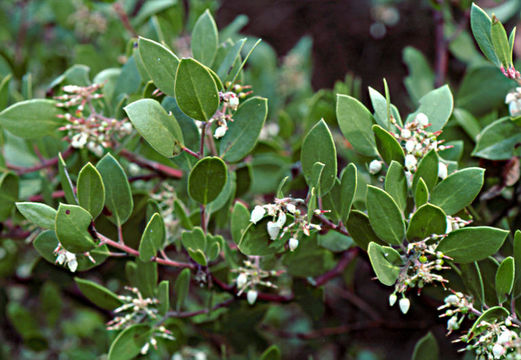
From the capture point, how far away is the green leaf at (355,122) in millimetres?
1020

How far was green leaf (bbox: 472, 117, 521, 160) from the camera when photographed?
3.79 ft

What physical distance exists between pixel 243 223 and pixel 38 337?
3.53 ft

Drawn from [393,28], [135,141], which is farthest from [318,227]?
[393,28]

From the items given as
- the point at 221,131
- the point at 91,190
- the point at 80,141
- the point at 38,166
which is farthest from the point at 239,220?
the point at 38,166

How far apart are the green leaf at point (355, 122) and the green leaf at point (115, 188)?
47cm

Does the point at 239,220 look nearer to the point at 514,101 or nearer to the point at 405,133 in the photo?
the point at 405,133

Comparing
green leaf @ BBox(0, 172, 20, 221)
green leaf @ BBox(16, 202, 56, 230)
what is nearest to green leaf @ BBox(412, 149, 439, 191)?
green leaf @ BBox(16, 202, 56, 230)

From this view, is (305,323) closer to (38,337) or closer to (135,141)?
(38,337)

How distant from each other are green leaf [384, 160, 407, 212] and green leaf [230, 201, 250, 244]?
31cm

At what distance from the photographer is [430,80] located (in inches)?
71.6

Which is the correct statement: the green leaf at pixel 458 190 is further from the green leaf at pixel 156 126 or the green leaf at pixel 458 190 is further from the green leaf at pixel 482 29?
the green leaf at pixel 156 126

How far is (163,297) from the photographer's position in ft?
3.80

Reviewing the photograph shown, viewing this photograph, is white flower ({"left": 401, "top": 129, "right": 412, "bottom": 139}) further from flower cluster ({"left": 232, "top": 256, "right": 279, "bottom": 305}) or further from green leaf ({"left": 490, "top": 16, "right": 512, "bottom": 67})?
flower cluster ({"left": 232, "top": 256, "right": 279, "bottom": 305})

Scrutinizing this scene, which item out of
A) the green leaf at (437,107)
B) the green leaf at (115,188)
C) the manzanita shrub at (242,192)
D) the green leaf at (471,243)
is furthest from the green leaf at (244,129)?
the green leaf at (471,243)
